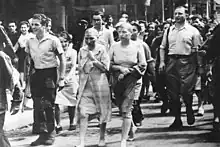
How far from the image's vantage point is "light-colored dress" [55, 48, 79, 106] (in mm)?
8383

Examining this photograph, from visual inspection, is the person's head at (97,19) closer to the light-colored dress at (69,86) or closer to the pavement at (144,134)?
the light-colored dress at (69,86)

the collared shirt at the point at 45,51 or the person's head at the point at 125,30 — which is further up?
the person's head at the point at 125,30

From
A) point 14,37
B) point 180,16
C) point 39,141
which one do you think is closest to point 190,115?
point 180,16

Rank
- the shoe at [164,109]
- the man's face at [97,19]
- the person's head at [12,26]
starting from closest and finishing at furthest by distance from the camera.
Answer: the person's head at [12,26], the man's face at [97,19], the shoe at [164,109]

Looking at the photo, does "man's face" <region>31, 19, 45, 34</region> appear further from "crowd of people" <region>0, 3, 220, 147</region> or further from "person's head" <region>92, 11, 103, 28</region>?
"person's head" <region>92, 11, 103, 28</region>

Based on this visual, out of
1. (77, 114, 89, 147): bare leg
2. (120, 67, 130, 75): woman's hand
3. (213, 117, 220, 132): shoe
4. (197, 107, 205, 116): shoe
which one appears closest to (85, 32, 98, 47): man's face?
(120, 67, 130, 75): woman's hand

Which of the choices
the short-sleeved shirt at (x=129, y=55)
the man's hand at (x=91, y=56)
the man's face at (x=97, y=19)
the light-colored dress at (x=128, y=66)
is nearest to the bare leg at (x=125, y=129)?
the light-colored dress at (x=128, y=66)

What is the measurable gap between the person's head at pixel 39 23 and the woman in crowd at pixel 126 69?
943 millimetres

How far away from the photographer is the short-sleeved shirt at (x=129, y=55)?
7.13m

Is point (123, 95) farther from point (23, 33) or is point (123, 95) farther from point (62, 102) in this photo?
point (23, 33)

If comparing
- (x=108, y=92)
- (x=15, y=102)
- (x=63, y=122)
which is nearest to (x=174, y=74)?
(x=108, y=92)

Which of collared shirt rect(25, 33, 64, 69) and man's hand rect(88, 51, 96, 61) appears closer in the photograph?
man's hand rect(88, 51, 96, 61)

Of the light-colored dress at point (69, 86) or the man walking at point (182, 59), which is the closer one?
the man walking at point (182, 59)

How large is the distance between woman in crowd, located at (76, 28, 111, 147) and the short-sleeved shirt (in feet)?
0.47
